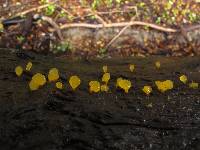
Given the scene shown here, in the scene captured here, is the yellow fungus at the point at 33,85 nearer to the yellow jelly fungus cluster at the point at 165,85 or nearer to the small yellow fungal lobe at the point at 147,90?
the small yellow fungal lobe at the point at 147,90

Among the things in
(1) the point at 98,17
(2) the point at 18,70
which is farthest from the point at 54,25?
(2) the point at 18,70

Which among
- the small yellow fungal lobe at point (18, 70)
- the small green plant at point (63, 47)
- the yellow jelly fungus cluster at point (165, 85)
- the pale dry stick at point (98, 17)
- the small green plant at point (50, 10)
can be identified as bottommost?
the yellow jelly fungus cluster at point (165, 85)

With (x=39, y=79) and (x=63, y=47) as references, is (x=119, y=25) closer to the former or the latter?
(x=63, y=47)

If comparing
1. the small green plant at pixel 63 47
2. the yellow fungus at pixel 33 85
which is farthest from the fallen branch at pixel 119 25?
the yellow fungus at pixel 33 85

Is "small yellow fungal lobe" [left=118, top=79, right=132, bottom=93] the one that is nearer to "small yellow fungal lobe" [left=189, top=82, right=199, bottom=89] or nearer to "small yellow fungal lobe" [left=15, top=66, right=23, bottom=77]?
"small yellow fungal lobe" [left=189, top=82, right=199, bottom=89]

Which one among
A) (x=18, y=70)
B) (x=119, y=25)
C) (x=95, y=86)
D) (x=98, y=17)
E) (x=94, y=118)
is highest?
(x=98, y=17)

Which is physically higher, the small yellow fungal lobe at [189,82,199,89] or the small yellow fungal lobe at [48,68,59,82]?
the small yellow fungal lobe at [48,68,59,82]

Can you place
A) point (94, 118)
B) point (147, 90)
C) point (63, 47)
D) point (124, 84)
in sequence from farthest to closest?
point (63, 47) < point (147, 90) < point (124, 84) < point (94, 118)

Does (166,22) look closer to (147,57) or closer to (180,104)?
(147,57)

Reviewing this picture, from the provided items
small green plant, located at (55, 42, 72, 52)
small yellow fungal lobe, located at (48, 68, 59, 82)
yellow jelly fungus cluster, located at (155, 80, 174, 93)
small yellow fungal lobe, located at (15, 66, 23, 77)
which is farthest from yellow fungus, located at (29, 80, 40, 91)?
small green plant, located at (55, 42, 72, 52)
